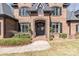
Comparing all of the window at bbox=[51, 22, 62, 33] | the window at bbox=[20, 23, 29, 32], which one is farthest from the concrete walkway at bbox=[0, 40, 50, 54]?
the window at bbox=[51, 22, 62, 33]

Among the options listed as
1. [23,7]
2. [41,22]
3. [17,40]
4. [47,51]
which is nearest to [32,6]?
[23,7]

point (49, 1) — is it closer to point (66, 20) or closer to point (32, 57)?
point (66, 20)

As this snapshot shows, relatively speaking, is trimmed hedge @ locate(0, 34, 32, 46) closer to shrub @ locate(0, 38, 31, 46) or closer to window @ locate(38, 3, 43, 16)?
shrub @ locate(0, 38, 31, 46)

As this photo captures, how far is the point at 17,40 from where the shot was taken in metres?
15.0

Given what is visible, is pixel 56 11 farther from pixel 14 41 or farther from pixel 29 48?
pixel 14 41

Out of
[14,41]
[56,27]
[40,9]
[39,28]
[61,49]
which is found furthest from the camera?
[56,27]

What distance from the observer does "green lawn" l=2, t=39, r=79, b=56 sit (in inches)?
532

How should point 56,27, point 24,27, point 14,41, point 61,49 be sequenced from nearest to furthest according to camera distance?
point 61,49 < point 14,41 < point 24,27 < point 56,27

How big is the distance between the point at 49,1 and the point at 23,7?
2.44 m

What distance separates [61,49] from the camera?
47.4ft

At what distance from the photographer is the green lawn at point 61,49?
13.5 m

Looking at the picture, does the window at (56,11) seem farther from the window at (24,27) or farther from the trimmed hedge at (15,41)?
the trimmed hedge at (15,41)

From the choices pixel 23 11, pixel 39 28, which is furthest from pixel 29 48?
pixel 23 11

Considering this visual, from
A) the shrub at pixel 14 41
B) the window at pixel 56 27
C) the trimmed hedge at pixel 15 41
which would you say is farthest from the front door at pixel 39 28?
the shrub at pixel 14 41
